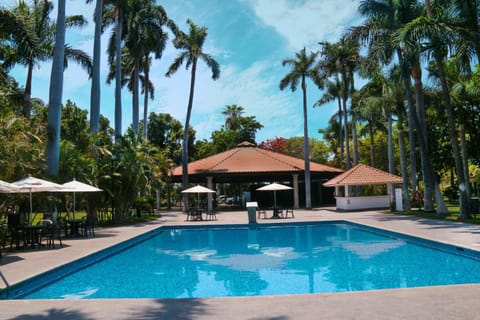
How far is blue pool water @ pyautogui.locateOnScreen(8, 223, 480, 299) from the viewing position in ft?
24.6

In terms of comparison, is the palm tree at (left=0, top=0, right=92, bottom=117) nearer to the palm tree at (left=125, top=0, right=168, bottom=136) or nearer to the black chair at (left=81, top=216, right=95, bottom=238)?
the palm tree at (left=125, top=0, right=168, bottom=136)

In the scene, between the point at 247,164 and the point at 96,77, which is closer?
the point at 96,77

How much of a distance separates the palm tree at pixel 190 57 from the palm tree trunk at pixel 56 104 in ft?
43.4

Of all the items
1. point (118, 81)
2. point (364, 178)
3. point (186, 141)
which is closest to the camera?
point (118, 81)

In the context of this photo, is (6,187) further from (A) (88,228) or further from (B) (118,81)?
(B) (118,81)

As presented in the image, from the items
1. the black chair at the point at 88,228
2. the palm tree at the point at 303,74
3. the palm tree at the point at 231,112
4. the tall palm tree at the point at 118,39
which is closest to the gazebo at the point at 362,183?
the palm tree at the point at 303,74

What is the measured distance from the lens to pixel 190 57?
28.5m

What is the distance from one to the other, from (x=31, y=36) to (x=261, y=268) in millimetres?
10735

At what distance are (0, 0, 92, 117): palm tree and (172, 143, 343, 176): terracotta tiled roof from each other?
11.7m

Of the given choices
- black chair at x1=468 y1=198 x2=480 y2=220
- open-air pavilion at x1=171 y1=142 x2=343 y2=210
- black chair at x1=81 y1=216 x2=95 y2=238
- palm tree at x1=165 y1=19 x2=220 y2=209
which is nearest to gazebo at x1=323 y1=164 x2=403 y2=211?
open-air pavilion at x1=171 y1=142 x2=343 y2=210

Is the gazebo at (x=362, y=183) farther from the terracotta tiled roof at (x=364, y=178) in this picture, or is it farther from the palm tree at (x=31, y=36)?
the palm tree at (x=31, y=36)

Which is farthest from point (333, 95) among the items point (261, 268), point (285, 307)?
point (285, 307)

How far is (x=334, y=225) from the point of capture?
18.6 meters

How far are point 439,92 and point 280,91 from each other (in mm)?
11104
